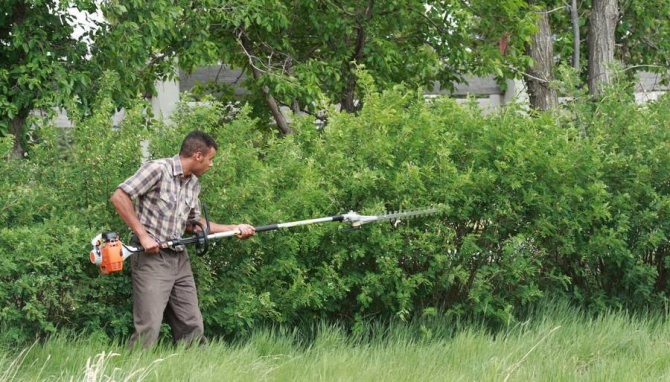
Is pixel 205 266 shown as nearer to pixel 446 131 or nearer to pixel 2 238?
pixel 2 238

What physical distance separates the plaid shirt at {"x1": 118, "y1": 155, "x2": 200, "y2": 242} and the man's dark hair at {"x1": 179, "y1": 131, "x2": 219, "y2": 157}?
111mm

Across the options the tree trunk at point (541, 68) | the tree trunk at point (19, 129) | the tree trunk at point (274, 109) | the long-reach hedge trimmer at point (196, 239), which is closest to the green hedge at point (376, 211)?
the long-reach hedge trimmer at point (196, 239)

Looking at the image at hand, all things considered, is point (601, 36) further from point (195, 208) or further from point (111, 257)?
point (111, 257)

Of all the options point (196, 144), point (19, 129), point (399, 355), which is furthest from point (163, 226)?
point (19, 129)

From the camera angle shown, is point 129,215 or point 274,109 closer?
point 129,215

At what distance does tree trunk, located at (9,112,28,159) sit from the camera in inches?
352

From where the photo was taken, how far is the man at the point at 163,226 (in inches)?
269

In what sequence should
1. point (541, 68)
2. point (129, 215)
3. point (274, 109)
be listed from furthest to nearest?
point (541, 68) < point (274, 109) < point (129, 215)

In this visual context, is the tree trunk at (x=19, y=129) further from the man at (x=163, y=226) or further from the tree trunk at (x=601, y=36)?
the tree trunk at (x=601, y=36)

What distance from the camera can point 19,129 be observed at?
9.11m

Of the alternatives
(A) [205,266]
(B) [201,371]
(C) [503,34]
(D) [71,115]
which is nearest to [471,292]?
(A) [205,266]

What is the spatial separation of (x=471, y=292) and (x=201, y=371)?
8.42 feet

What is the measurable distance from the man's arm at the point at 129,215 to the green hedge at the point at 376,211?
1.01 feet

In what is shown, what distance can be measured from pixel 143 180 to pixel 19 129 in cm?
271
